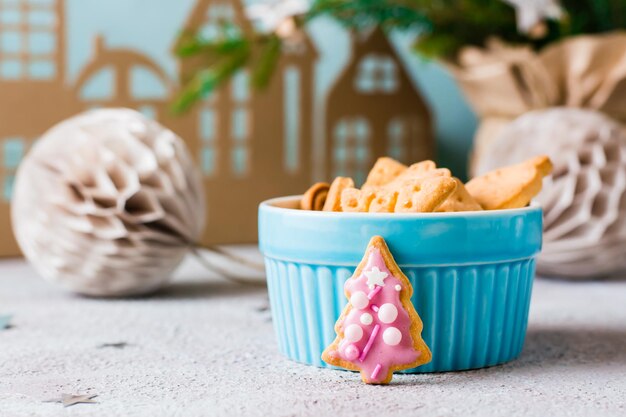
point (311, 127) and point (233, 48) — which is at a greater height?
point (233, 48)

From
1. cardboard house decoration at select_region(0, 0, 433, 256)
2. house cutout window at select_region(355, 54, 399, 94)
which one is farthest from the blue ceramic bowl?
house cutout window at select_region(355, 54, 399, 94)

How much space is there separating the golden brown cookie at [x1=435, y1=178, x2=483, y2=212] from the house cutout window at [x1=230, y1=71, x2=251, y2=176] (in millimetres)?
983

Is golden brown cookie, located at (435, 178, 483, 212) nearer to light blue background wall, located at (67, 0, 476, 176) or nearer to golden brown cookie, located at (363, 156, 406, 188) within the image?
golden brown cookie, located at (363, 156, 406, 188)

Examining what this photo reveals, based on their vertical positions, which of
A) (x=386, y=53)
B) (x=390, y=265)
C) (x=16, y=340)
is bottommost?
(x=16, y=340)

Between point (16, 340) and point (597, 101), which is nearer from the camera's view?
point (16, 340)

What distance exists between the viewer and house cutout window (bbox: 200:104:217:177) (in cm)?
177

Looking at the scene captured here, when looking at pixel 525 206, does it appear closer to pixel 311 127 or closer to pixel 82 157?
pixel 82 157

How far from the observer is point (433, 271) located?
0.82 metres

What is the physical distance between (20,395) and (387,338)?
1.07 ft

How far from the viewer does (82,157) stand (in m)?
1.22

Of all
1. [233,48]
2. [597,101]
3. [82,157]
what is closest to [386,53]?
[233,48]

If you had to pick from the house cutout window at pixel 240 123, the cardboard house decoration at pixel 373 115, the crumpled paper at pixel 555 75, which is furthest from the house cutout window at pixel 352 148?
the crumpled paper at pixel 555 75

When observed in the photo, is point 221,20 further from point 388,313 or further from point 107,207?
point 388,313

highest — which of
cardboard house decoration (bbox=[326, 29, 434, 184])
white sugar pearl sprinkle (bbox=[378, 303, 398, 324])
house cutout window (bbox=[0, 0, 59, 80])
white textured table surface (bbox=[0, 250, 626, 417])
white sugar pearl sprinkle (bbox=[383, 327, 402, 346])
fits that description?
house cutout window (bbox=[0, 0, 59, 80])
